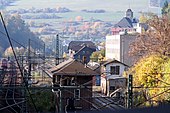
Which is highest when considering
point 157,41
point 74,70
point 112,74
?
point 157,41

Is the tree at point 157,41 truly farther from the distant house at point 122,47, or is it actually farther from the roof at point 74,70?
the distant house at point 122,47

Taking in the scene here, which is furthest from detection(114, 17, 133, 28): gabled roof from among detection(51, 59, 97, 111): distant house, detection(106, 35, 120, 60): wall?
detection(51, 59, 97, 111): distant house

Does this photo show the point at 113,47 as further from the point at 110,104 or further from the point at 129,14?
the point at 129,14

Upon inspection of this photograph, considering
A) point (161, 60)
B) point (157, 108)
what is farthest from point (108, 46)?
point (157, 108)

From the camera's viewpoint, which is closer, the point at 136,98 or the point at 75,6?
the point at 136,98

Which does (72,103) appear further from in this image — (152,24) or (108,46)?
(108,46)

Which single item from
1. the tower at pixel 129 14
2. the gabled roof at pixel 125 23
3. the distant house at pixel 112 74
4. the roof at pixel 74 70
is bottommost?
the distant house at pixel 112 74

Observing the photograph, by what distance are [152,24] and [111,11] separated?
183 feet

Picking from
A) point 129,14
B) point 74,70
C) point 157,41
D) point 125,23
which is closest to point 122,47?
point 157,41

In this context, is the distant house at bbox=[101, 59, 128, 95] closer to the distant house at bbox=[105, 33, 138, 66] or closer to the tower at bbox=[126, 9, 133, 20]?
the distant house at bbox=[105, 33, 138, 66]

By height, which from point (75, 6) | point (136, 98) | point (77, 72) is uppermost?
point (75, 6)

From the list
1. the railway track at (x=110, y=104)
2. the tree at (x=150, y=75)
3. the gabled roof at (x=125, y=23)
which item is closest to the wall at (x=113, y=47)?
the tree at (x=150, y=75)

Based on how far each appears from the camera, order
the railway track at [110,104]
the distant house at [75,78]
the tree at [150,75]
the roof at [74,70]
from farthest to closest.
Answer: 1. the tree at [150,75]
2. the roof at [74,70]
3. the distant house at [75,78]
4. the railway track at [110,104]

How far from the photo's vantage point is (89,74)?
10.4 meters
